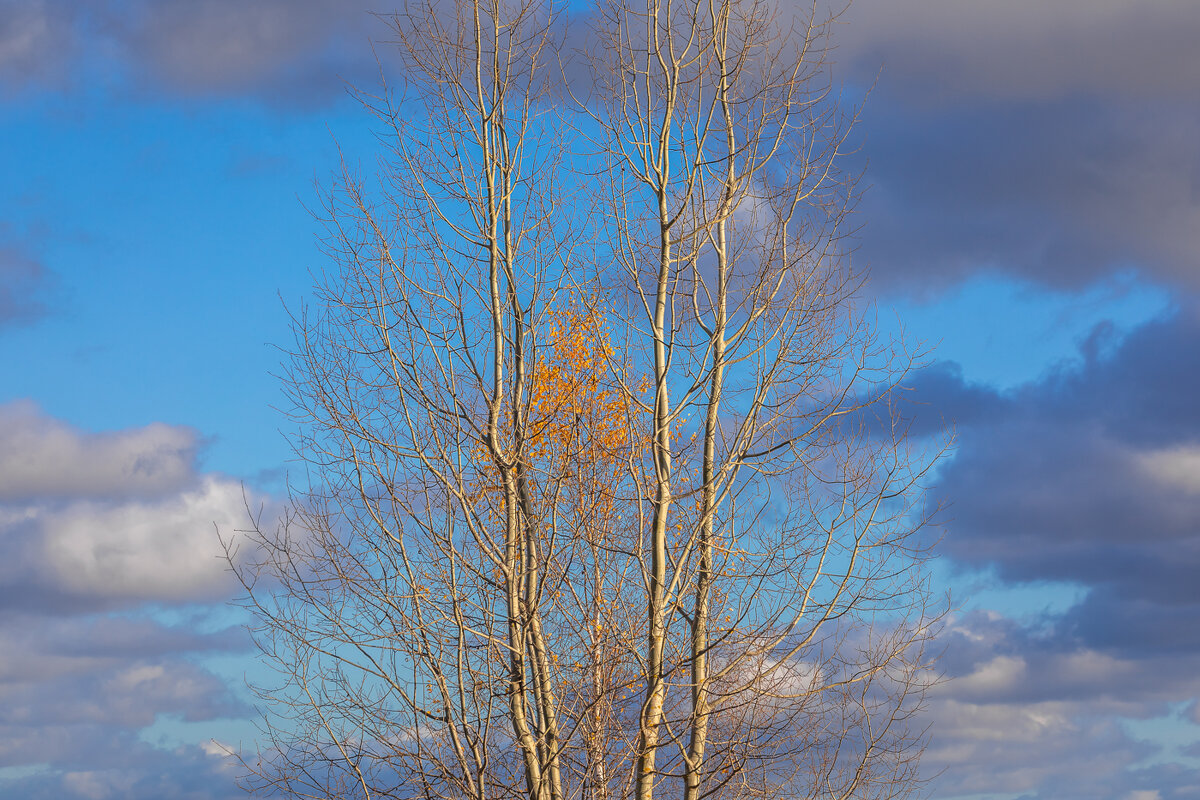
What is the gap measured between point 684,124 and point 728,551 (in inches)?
156

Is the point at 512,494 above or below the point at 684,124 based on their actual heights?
below

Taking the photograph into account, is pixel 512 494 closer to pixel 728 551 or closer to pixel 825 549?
pixel 728 551

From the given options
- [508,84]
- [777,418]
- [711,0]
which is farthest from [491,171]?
[777,418]

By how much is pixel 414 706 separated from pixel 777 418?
409 cm

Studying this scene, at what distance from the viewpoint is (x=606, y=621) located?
9.90 metres

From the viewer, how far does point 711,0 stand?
10719mm

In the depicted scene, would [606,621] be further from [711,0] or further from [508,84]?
[711,0]

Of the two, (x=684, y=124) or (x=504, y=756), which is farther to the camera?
(x=684, y=124)

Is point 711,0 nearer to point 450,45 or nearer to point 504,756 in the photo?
point 450,45

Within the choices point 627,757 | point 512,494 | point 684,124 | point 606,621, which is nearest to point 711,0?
point 684,124

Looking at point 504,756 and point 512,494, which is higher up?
point 512,494

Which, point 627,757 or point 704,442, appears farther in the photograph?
point 704,442

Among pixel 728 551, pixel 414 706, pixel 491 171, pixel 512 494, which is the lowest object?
pixel 414 706

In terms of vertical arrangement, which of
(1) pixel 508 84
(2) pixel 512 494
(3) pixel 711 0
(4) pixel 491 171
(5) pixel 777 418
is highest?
(3) pixel 711 0
